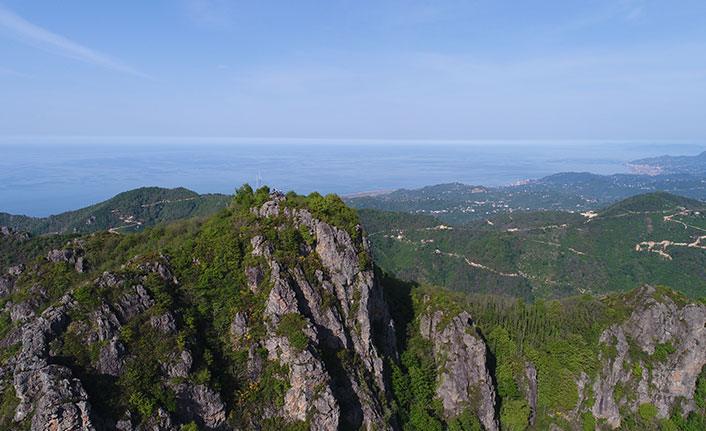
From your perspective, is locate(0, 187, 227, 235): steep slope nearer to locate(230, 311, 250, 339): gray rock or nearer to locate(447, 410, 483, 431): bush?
locate(230, 311, 250, 339): gray rock

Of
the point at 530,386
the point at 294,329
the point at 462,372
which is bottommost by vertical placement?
the point at 530,386

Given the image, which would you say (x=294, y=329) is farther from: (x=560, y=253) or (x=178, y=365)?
(x=560, y=253)

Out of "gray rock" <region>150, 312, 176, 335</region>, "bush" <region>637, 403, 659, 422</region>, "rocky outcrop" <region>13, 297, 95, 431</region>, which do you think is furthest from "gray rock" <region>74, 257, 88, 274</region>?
"bush" <region>637, 403, 659, 422</region>

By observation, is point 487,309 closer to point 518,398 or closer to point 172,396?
point 518,398

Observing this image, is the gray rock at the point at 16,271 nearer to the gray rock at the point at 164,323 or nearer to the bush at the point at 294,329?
the gray rock at the point at 164,323

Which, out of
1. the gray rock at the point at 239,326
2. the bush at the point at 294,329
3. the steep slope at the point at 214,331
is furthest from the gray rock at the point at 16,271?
the bush at the point at 294,329

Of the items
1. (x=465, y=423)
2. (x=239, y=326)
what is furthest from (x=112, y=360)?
(x=465, y=423)

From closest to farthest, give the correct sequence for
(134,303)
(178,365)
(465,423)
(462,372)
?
(178,365), (134,303), (465,423), (462,372)
